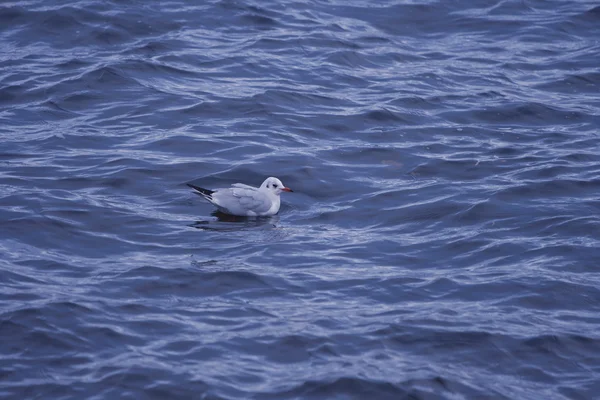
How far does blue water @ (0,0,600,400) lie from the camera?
7.96m

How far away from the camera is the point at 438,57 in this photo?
17156 mm

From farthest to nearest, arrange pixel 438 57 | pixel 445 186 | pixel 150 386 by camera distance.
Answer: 1. pixel 438 57
2. pixel 445 186
3. pixel 150 386

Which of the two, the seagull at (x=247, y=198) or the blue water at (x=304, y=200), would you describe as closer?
the blue water at (x=304, y=200)

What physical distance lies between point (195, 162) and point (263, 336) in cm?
503

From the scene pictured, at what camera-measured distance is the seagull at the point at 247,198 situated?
458 inches

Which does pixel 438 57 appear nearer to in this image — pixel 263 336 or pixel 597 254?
pixel 597 254

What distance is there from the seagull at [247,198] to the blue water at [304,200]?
139mm

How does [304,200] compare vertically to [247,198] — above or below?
below

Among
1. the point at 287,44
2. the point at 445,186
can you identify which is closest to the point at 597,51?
the point at 287,44

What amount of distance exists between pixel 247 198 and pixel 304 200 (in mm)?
865

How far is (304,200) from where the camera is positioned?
1228cm

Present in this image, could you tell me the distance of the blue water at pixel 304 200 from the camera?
796 cm

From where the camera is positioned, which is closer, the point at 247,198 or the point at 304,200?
the point at 247,198

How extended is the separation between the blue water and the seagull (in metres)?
0.14
